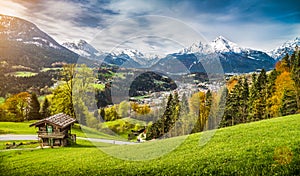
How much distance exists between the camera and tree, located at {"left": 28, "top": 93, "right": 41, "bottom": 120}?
4659 centimetres

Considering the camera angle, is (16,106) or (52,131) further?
(16,106)

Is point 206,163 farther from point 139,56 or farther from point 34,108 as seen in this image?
point 34,108

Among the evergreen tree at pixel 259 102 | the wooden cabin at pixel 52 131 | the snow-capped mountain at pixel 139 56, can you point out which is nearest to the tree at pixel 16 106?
the wooden cabin at pixel 52 131

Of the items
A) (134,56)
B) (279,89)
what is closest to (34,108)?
(134,56)

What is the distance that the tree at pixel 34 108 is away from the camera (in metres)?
46.6

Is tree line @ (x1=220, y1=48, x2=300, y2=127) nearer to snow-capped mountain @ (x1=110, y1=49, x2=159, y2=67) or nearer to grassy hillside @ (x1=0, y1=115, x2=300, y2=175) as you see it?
grassy hillside @ (x1=0, y1=115, x2=300, y2=175)

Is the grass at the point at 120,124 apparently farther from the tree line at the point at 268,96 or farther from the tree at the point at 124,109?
the tree line at the point at 268,96

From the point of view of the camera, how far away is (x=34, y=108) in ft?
156

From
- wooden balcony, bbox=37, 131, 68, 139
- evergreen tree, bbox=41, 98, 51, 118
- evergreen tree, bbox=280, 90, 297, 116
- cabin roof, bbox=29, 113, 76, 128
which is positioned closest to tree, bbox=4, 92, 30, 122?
evergreen tree, bbox=41, 98, 51, 118

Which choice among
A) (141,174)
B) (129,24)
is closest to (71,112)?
(141,174)

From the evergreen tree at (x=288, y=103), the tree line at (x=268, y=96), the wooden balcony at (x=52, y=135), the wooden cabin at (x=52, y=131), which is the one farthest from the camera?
the tree line at (x=268, y=96)

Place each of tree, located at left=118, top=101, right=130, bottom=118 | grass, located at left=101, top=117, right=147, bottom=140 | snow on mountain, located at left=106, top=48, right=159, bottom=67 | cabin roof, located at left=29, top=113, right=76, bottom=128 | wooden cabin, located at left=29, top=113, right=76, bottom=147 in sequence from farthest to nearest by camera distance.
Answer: wooden cabin, located at left=29, top=113, right=76, bottom=147
cabin roof, located at left=29, top=113, right=76, bottom=128
grass, located at left=101, top=117, right=147, bottom=140
tree, located at left=118, top=101, right=130, bottom=118
snow on mountain, located at left=106, top=48, right=159, bottom=67

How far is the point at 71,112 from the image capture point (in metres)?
37.5

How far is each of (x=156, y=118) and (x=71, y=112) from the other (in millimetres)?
23439
